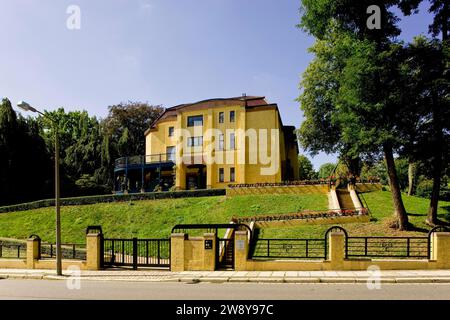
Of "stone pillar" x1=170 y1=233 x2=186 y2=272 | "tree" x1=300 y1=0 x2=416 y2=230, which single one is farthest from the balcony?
"stone pillar" x1=170 y1=233 x2=186 y2=272

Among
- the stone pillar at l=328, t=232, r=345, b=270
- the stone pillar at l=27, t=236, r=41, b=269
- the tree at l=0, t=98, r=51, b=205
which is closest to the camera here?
the stone pillar at l=328, t=232, r=345, b=270

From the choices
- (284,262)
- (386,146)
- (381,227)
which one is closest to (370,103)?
(386,146)

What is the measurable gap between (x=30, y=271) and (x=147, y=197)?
18678 mm

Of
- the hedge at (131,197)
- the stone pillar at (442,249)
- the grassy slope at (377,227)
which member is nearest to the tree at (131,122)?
the hedge at (131,197)

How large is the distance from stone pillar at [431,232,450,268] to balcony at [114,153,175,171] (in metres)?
33.7

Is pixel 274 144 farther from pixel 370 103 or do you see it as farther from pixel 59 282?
pixel 59 282

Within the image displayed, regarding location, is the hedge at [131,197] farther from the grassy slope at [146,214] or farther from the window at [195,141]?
the window at [195,141]

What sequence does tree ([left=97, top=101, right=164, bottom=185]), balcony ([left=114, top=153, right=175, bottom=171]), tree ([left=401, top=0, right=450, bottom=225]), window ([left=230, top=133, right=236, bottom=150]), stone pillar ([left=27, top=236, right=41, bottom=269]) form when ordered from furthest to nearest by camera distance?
1. tree ([left=97, top=101, right=164, bottom=185])
2. balcony ([left=114, top=153, right=175, bottom=171])
3. window ([left=230, top=133, right=236, bottom=150])
4. tree ([left=401, top=0, right=450, bottom=225])
5. stone pillar ([left=27, top=236, right=41, bottom=269])

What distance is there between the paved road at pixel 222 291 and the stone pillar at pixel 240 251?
2.14 metres

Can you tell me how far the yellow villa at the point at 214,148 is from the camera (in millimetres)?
40844

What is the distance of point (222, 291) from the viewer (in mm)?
11516

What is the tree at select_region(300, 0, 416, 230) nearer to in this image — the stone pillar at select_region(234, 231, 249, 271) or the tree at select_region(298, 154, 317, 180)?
the stone pillar at select_region(234, 231, 249, 271)

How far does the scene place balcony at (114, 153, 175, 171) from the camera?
4494cm

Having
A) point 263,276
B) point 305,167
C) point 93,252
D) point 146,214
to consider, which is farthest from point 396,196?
point 305,167
